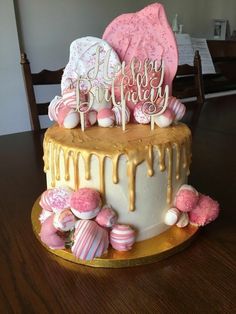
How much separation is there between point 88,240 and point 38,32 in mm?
2524

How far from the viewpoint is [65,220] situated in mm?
583

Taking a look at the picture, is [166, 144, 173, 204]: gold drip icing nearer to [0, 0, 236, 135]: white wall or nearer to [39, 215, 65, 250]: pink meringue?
[39, 215, 65, 250]: pink meringue

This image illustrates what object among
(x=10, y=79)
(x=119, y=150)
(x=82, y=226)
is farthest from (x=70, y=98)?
(x=10, y=79)

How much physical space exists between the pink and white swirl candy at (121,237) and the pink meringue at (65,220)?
83 millimetres

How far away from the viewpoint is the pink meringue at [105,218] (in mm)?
594

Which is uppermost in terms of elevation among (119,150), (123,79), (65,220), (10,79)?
(123,79)

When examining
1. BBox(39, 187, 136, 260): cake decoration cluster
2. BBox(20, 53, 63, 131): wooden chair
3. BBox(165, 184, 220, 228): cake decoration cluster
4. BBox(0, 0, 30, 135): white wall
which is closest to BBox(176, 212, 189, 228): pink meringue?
BBox(165, 184, 220, 228): cake decoration cluster

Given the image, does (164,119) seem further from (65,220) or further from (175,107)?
(65,220)

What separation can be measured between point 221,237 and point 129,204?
0.22 metres

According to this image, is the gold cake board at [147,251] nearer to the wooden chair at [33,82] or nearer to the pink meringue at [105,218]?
the pink meringue at [105,218]

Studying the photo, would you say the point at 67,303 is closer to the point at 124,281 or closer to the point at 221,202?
the point at 124,281

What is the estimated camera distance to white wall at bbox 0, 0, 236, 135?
8.22 ft

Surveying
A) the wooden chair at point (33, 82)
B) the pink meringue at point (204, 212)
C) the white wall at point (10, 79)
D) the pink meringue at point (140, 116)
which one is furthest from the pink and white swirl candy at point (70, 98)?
the white wall at point (10, 79)

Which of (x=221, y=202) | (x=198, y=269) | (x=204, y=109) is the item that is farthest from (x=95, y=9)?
(x=198, y=269)
